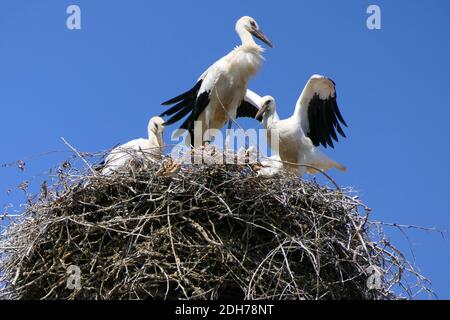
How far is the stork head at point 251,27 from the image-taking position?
8383 millimetres

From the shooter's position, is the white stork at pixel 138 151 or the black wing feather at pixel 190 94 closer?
the white stork at pixel 138 151

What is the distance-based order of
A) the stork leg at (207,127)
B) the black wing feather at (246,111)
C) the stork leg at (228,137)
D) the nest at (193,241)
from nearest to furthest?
1. the nest at (193,241)
2. the stork leg at (228,137)
3. the stork leg at (207,127)
4. the black wing feather at (246,111)

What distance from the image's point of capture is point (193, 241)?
20.5 ft

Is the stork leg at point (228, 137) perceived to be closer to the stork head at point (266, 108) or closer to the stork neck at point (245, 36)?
the stork head at point (266, 108)

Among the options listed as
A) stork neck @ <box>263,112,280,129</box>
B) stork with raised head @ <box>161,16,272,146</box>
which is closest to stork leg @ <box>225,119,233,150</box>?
stork with raised head @ <box>161,16,272,146</box>

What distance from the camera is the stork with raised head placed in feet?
26.6

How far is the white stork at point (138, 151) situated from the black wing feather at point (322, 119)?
1.20 m

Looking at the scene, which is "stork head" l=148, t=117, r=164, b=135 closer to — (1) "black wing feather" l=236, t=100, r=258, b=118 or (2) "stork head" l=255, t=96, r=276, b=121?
(2) "stork head" l=255, t=96, r=276, b=121

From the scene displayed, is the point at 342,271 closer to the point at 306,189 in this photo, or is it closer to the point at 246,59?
the point at 306,189

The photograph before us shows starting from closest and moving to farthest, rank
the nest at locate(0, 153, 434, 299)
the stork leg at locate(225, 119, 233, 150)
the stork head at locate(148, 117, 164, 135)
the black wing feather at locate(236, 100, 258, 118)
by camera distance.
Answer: the nest at locate(0, 153, 434, 299) < the stork leg at locate(225, 119, 233, 150) < the stork head at locate(148, 117, 164, 135) < the black wing feather at locate(236, 100, 258, 118)

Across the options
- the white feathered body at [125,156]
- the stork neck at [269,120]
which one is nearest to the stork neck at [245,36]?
the stork neck at [269,120]

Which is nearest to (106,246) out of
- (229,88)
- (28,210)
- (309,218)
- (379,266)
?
(28,210)

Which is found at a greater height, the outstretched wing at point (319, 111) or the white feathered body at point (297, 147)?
the outstretched wing at point (319, 111)

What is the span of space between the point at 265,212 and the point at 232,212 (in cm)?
20
